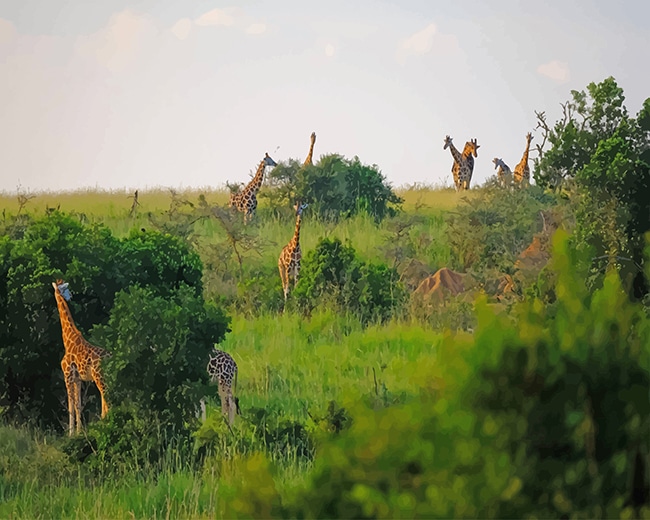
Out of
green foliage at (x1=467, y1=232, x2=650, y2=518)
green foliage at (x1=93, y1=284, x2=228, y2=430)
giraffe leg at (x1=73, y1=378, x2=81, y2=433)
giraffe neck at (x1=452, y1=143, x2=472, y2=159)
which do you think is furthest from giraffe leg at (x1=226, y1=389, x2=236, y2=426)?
green foliage at (x1=467, y1=232, x2=650, y2=518)

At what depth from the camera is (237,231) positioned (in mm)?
4758

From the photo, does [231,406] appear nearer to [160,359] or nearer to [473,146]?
[160,359]

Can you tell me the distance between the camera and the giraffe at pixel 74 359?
3.43m

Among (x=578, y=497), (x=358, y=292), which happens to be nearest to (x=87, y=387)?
(x=358, y=292)

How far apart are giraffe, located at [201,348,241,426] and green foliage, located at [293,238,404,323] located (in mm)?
725

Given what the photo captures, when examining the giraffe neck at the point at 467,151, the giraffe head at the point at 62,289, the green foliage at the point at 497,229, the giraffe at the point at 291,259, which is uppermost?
the giraffe neck at the point at 467,151

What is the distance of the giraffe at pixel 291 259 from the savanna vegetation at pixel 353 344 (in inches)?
2.3

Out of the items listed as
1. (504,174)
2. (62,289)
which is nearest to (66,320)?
(62,289)

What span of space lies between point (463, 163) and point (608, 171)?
1.58 metres

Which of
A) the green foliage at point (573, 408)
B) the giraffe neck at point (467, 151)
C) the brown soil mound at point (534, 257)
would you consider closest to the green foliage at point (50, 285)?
the giraffe neck at point (467, 151)

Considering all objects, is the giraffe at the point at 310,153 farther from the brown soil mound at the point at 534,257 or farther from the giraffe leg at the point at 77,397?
the giraffe leg at the point at 77,397

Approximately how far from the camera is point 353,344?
12.5ft

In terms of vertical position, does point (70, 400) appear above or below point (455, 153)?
below

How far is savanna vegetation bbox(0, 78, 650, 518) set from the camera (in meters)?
1.18
